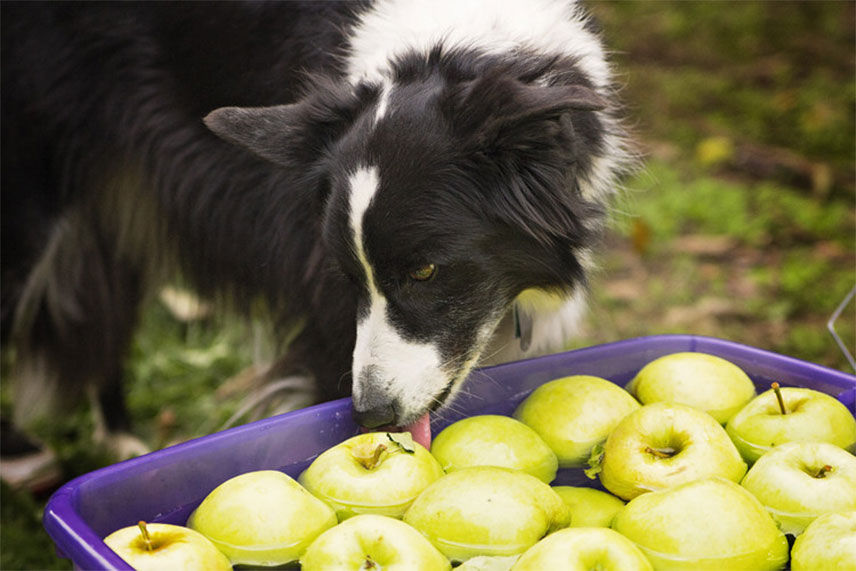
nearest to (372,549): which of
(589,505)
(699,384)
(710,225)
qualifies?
(589,505)

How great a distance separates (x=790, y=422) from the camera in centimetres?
150

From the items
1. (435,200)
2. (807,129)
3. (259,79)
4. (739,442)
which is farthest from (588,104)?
(807,129)

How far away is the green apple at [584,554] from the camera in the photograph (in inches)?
45.1

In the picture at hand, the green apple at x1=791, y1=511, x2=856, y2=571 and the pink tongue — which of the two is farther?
the pink tongue

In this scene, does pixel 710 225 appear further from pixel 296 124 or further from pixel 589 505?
pixel 589 505

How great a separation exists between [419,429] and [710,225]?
3197mm

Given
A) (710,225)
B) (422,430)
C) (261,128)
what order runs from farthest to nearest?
(710,225) < (261,128) < (422,430)

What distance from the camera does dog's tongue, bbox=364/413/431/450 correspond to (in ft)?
5.81

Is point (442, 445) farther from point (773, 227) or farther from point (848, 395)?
point (773, 227)

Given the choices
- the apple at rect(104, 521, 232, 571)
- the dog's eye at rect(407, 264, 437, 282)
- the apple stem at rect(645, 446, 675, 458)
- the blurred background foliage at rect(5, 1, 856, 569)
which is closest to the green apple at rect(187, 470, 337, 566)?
the apple at rect(104, 521, 232, 571)

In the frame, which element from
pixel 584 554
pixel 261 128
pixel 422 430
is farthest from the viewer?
pixel 261 128

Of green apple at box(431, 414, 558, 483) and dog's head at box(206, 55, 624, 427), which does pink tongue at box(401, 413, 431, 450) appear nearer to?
dog's head at box(206, 55, 624, 427)

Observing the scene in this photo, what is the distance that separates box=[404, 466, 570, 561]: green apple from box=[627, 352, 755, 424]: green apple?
15.6 inches

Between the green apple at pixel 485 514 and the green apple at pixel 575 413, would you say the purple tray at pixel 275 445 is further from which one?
the green apple at pixel 485 514
